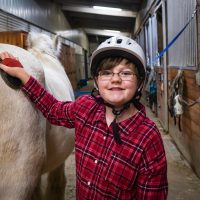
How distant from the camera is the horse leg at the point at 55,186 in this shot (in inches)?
123

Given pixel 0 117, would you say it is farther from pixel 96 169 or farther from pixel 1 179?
pixel 96 169

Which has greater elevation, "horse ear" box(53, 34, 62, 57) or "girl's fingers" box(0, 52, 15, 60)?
"horse ear" box(53, 34, 62, 57)

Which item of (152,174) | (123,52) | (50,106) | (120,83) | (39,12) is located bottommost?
(152,174)

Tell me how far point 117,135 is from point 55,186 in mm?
1867

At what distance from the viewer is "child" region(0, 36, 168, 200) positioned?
1426mm

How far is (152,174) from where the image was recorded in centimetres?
139

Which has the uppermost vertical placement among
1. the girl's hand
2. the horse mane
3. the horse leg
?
the horse mane

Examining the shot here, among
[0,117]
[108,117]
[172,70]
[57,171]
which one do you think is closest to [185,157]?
[172,70]

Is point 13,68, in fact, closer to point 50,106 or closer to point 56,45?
point 50,106

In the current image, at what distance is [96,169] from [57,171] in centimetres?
170

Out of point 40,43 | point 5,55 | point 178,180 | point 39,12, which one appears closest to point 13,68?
point 5,55

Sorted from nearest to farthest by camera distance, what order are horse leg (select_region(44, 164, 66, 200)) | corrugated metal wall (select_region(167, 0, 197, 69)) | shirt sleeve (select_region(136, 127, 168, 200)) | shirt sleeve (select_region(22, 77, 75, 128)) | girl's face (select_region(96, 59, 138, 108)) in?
shirt sleeve (select_region(136, 127, 168, 200)), girl's face (select_region(96, 59, 138, 108)), shirt sleeve (select_region(22, 77, 75, 128)), horse leg (select_region(44, 164, 66, 200)), corrugated metal wall (select_region(167, 0, 197, 69))

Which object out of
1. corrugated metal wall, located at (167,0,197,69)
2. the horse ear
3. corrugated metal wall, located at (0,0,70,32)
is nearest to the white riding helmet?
the horse ear

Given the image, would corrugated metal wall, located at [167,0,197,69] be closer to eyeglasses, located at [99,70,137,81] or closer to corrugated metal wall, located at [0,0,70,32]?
eyeglasses, located at [99,70,137,81]
